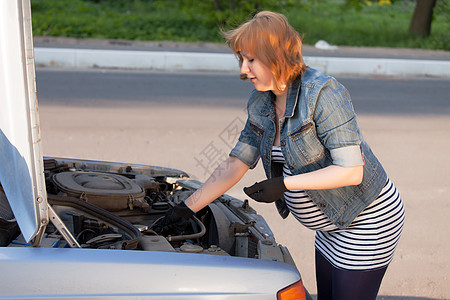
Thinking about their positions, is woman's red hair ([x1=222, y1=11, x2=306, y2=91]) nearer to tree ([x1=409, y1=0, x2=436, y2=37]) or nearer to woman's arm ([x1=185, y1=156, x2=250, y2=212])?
woman's arm ([x1=185, y1=156, x2=250, y2=212])

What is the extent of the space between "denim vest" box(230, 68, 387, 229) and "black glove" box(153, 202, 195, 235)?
558 millimetres


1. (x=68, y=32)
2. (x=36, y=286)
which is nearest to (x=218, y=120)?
(x=36, y=286)

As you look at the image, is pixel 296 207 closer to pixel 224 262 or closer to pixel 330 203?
pixel 330 203

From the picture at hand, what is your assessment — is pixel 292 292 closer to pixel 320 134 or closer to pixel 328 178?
pixel 328 178

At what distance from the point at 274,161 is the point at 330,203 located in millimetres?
324

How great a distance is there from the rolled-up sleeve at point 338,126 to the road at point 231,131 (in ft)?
6.55

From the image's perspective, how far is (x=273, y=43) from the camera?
218 cm

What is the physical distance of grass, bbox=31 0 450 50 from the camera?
708 inches

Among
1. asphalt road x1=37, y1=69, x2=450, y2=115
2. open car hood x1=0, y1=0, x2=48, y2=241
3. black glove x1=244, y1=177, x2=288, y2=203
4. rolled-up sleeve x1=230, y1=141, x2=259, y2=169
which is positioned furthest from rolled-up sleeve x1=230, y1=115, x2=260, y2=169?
asphalt road x1=37, y1=69, x2=450, y2=115

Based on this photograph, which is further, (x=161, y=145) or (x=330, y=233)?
(x=161, y=145)

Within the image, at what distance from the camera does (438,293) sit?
393 centimetres

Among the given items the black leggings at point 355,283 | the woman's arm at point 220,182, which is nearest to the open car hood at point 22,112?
the woman's arm at point 220,182

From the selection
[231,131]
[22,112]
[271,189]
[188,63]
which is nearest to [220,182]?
[271,189]

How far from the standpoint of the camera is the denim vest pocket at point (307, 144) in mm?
2231
